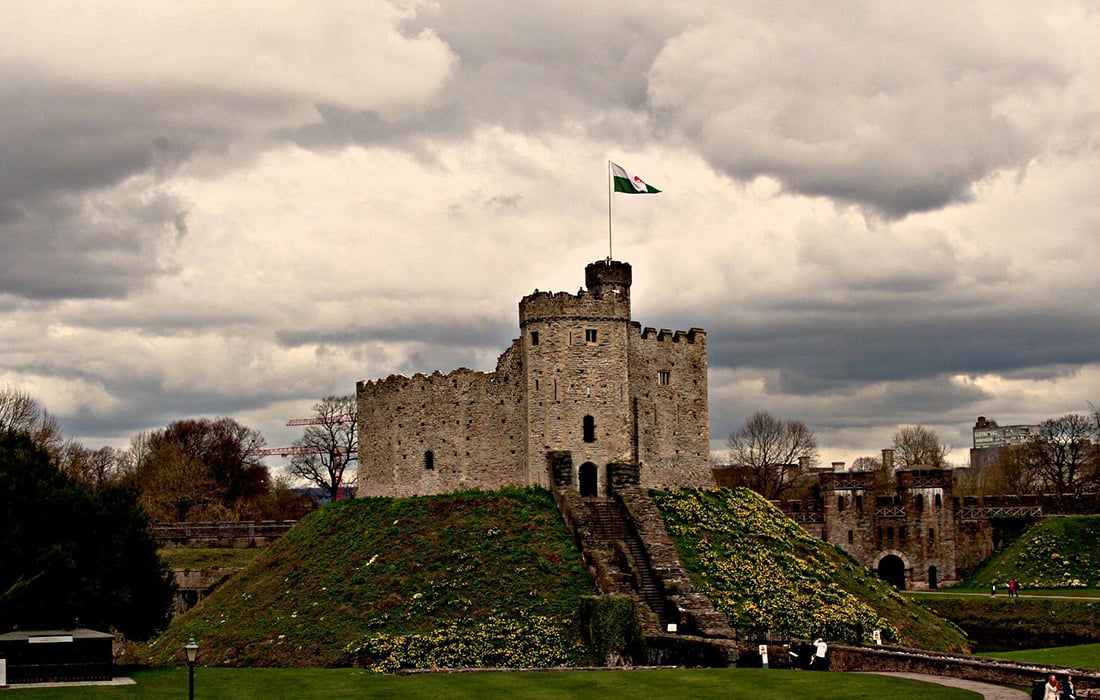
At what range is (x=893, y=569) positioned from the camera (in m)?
83.4

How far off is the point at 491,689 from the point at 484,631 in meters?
10.2

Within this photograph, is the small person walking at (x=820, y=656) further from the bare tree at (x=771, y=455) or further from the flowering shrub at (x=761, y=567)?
the bare tree at (x=771, y=455)

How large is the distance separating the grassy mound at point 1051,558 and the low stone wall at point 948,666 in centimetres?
4182

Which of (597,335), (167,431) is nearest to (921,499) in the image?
(597,335)

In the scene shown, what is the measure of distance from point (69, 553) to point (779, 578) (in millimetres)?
26296

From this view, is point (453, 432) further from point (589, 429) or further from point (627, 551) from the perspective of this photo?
point (627, 551)

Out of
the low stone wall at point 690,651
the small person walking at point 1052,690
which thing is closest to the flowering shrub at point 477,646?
the low stone wall at point 690,651

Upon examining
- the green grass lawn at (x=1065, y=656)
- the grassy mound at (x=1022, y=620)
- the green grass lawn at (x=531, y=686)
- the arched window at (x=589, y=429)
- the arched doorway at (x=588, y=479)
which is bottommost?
the grassy mound at (x=1022, y=620)

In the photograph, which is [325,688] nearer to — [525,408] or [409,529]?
[409,529]

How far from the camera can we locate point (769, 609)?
1848 inches

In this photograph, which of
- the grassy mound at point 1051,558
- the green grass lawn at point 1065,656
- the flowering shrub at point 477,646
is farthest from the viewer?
the grassy mound at point 1051,558

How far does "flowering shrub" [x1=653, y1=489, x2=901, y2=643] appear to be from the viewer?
46.5m

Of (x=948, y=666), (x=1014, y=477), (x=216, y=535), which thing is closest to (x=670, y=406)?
(x=948, y=666)

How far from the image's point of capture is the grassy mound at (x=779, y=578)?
46.8 m
